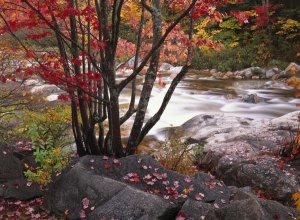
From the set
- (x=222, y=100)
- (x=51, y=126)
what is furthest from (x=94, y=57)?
(x=222, y=100)

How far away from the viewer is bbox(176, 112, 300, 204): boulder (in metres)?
6.92

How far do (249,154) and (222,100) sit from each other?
28.9 ft

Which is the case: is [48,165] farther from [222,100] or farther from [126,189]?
[222,100]

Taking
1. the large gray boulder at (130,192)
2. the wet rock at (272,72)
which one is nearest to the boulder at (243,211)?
the large gray boulder at (130,192)

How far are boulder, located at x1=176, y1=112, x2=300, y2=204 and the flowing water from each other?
7.39ft

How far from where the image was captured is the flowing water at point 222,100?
14367mm

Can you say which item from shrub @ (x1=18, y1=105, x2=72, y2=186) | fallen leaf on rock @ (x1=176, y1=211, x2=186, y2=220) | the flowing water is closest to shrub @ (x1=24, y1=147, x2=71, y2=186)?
shrub @ (x1=18, y1=105, x2=72, y2=186)

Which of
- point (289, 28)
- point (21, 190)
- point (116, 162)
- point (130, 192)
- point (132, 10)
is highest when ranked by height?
point (289, 28)

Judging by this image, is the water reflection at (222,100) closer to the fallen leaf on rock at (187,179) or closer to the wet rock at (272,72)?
the wet rock at (272,72)

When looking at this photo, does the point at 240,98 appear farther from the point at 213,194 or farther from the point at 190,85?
the point at 213,194

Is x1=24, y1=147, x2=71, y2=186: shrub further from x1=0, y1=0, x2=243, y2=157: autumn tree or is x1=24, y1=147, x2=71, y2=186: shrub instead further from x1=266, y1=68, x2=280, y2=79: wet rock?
x1=266, y1=68, x2=280, y2=79: wet rock

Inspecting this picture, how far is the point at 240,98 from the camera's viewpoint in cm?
1650

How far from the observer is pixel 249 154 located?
8031 mm

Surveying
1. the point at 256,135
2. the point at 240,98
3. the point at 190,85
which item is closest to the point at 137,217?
the point at 256,135
